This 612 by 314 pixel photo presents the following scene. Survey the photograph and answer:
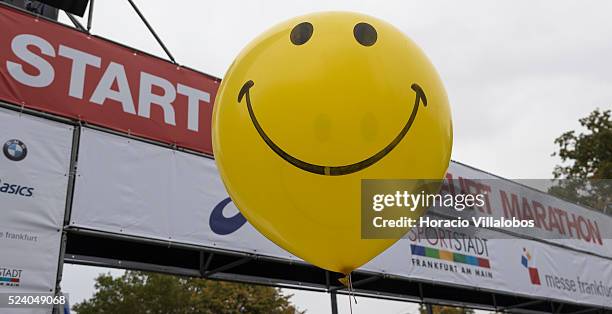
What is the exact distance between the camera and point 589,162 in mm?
22688

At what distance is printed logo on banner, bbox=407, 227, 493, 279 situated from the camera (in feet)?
25.5

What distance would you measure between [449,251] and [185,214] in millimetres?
4375

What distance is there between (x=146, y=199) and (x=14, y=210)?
4.14 feet

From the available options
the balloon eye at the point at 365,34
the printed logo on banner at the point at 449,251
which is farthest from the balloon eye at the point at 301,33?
the printed logo on banner at the point at 449,251

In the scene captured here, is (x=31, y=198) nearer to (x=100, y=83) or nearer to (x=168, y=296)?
(x=100, y=83)

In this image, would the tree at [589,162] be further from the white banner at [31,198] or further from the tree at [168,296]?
the white banner at [31,198]

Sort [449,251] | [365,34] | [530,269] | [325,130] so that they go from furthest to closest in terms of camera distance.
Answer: [530,269] < [449,251] < [365,34] < [325,130]

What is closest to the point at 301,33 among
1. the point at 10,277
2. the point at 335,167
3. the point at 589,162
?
the point at 335,167

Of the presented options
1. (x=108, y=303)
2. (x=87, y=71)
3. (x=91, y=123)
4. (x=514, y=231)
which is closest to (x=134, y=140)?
(x=91, y=123)

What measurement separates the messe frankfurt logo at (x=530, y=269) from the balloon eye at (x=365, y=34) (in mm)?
7865

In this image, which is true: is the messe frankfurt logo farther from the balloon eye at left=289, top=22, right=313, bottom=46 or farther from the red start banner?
the balloon eye at left=289, top=22, right=313, bottom=46

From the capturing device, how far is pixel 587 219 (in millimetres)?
11555

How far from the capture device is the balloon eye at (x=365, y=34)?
2.66m

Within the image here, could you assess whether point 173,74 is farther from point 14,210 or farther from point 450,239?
point 450,239
